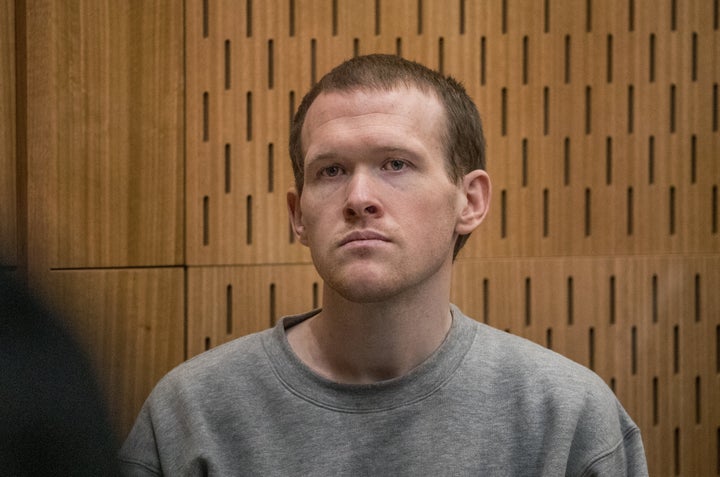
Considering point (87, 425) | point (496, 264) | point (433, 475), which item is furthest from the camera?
point (496, 264)

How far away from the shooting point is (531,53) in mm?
2197

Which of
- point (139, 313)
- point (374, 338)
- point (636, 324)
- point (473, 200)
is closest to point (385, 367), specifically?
point (374, 338)

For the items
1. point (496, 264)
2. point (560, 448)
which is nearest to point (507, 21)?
point (496, 264)

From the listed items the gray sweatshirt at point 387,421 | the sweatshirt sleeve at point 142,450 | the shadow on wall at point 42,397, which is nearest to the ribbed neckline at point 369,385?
the gray sweatshirt at point 387,421

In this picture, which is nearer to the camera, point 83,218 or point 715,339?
point 83,218

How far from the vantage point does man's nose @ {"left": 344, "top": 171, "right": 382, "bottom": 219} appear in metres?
1.49

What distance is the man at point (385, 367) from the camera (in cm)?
A: 152

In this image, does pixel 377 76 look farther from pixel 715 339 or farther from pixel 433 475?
pixel 715 339

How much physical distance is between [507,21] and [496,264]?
0.65 metres

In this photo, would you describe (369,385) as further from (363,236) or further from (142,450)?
(142,450)

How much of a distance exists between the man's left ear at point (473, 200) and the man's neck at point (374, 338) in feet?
0.53

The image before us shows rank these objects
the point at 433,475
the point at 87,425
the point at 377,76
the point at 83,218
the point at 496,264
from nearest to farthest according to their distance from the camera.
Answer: the point at 87,425 → the point at 433,475 → the point at 377,76 → the point at 83,218 → the point at 496,264

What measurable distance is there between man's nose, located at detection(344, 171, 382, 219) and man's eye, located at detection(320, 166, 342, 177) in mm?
69

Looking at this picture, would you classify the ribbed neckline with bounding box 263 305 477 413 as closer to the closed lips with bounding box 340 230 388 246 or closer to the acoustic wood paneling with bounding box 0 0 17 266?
the closed lips with bounding box 340 230 388 246
